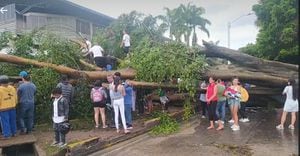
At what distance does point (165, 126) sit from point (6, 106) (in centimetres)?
465

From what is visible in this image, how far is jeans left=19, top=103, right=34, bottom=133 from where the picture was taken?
10594mm

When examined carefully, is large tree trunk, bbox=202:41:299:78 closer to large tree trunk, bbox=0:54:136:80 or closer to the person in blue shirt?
large tree trunk, bbox=0:54:136:80

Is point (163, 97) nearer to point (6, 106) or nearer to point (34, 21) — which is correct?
point (6, 106)

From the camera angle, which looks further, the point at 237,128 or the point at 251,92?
the point at 251,92

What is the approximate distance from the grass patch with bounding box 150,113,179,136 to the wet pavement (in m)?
0.26

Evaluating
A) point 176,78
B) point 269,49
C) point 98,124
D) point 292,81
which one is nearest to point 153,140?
point 98,124

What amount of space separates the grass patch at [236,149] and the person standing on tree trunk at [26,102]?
17.0 ft

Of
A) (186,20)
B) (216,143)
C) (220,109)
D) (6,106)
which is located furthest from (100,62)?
(186,20)

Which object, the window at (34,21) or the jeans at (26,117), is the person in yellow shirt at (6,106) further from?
the window at (34,21)

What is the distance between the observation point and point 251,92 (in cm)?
1564

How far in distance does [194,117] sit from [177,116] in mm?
1059

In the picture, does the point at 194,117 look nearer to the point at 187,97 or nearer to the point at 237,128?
the point at 187,97

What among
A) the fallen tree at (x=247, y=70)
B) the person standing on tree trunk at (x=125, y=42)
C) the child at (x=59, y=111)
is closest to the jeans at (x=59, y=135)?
the child at (x=59, y=111)

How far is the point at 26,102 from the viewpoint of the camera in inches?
417
